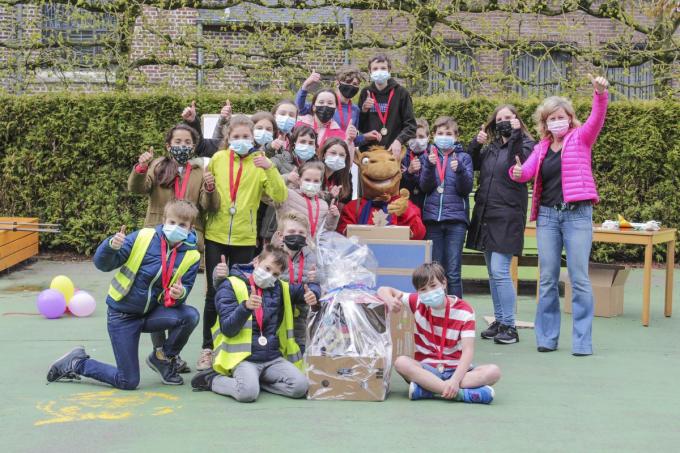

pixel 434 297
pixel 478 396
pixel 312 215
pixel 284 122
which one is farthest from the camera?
pixel 284 122

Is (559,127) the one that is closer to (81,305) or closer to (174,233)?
(174,233)

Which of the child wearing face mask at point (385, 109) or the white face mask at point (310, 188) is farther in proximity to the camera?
the child wearing face mask at point (385, 109)

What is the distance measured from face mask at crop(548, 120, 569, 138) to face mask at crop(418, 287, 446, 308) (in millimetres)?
2053

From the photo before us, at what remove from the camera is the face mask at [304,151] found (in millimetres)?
6926

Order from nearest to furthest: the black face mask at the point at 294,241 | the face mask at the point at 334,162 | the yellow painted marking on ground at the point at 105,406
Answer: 1. the yellow painted marking on ground at the point at 105,406
2. the black face mask at the point at 294,241
3. the face mask at the point at 334,162

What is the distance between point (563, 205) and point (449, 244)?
1.00m

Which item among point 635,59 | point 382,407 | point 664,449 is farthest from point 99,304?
point 635,59

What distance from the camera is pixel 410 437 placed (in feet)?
16.1

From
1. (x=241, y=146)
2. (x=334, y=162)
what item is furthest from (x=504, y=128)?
(x=241, y=146)

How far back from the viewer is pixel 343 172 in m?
7.16

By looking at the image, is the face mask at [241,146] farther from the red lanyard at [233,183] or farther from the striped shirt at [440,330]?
the striped shirt at [440,330]

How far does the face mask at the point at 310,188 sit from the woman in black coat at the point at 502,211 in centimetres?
167

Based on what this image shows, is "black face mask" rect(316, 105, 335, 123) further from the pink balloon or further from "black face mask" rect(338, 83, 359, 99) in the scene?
the pink balloon

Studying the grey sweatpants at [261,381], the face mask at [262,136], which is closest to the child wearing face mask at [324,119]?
the face mask at [262,136]
